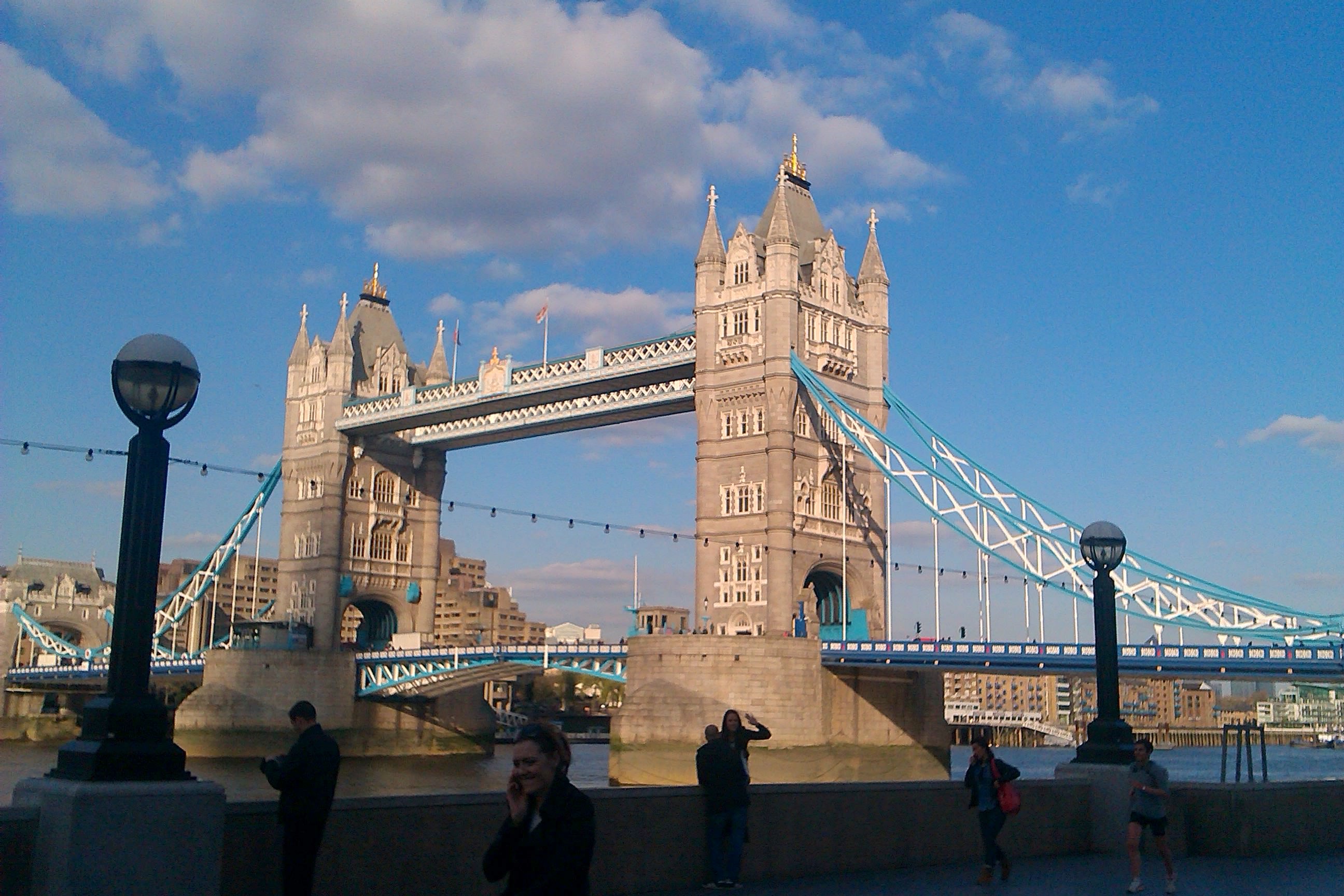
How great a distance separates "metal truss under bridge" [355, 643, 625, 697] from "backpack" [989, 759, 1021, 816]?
118 feet

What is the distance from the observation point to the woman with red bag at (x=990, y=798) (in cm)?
1063

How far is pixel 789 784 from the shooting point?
34.7 ft

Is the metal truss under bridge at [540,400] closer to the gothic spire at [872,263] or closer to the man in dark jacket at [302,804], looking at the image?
the gothic spire at [872,263]

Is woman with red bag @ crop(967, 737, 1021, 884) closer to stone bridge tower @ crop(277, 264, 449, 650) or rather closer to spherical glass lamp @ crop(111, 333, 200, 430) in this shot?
spherical glass lamp @ crop(111, 333, 200, 430)

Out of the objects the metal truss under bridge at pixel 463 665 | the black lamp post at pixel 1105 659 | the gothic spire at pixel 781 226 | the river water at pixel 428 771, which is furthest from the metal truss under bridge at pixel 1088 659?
the black lamp post at pixel 1105 659

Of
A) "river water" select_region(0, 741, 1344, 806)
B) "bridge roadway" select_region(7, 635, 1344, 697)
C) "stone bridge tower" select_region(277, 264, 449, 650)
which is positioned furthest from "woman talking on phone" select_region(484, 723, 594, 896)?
"stone bridge tower" select_region(277, 264, 449, 650)

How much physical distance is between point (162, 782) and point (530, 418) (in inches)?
1864

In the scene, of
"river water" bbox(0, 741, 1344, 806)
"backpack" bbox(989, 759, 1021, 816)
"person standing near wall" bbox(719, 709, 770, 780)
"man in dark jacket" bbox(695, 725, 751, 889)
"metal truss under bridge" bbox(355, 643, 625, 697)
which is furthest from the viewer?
"metal truss under bridge" bbox(355, 643, 625, 697)

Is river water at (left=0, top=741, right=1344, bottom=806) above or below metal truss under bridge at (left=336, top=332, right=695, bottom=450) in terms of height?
below

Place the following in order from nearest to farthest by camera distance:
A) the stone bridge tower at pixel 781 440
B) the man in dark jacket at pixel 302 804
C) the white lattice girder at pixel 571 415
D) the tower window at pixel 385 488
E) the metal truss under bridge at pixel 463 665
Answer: the man in dark jacket at pixel 302 804 < the stone bridge tower at pixel 781 440 < the metal truss under bridge at pixel 463 665 < the white lattice girder at pixel 571 415 < the tower window at pixel 385 488

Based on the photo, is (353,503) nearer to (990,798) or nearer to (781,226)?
(781,226)

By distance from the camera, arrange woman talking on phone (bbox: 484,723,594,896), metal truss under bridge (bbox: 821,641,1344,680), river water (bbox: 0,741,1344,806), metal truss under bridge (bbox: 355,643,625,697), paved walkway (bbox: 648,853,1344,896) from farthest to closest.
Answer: metal truss under bridge (bbox: 355,643,625,697) → river water (bbox: 0,741,1344,806) → metal truss under bridge (bbox: 821,641,1344,680) → paved walkway (bbox: 648,853,1344,896) → woman talking on phone (bbox: 484,723,594,896)

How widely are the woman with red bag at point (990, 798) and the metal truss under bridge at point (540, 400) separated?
36807mm

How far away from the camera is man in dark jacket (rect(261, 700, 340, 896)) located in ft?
24.1
